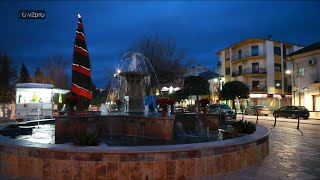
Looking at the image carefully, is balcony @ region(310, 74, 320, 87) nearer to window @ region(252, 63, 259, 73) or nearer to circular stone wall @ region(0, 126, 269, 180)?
window @ region(252, 63, 259, 73)

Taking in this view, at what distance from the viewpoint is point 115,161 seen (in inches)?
217

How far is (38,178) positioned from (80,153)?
1048mm

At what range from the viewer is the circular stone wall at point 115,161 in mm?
5500

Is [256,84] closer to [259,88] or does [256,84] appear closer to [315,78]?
[259,88]

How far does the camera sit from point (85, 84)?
21047 millimetres

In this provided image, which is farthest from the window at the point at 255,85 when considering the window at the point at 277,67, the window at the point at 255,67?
the window at the point at 277,67

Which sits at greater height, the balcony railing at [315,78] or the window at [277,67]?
the window at [277,67]

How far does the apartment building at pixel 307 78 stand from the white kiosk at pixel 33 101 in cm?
2909

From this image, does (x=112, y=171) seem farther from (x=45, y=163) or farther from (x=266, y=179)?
(x=266, y=179)

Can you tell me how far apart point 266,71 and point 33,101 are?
4101 cm

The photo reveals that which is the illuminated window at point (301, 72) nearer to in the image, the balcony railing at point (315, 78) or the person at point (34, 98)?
the balcony railing at point (315, 78)

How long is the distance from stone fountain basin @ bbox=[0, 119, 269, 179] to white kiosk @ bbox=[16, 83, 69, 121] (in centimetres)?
1391

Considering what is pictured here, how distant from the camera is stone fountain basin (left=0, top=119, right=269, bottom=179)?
5500 millimetres

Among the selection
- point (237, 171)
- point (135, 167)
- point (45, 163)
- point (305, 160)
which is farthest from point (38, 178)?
point (305, 160)
